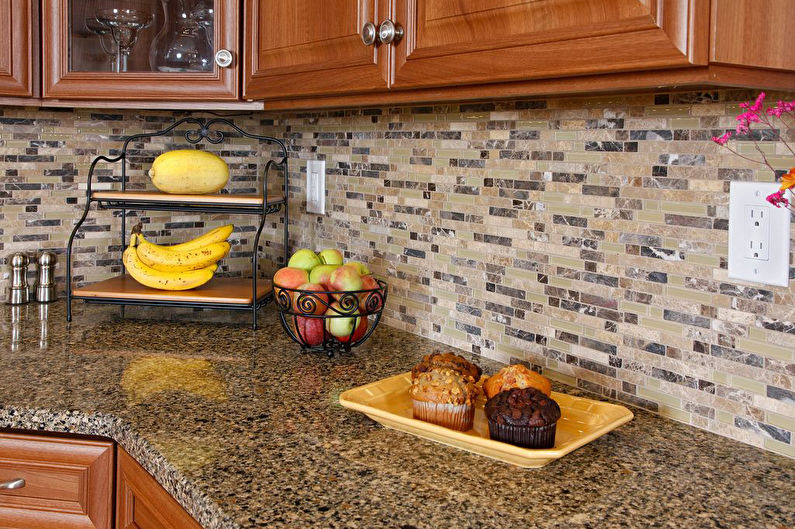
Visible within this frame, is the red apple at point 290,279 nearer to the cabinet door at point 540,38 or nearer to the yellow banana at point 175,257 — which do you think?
the yellow banana at point 175,257

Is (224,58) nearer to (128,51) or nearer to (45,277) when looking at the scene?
(128,51)

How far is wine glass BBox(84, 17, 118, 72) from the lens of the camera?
1.81m

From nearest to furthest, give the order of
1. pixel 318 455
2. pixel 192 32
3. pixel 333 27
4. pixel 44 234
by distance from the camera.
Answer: pixel 318 455
pixel 333 27
pixel 192 32
pixel 44 234

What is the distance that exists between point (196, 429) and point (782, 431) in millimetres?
856

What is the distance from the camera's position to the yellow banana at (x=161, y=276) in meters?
1.91

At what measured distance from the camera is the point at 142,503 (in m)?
1.23

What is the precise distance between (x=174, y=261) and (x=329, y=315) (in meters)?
0.57

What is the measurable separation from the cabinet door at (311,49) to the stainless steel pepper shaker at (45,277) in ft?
2.49

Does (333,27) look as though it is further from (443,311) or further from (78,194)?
(78,194)

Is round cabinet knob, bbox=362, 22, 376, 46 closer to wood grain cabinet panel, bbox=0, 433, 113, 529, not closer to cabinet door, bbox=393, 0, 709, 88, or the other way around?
cabinet door, bbox=393, 0, 709, 88

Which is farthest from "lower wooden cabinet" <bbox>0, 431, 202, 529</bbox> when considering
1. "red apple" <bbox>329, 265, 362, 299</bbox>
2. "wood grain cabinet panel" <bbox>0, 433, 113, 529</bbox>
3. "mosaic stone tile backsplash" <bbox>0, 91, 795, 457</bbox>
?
"mosaic stone tile backsplash" <bbox>0, 91, 795, 457</bbox>

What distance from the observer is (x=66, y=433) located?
134 cm

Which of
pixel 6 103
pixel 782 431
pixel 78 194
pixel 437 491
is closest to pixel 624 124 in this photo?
pixel 782 431

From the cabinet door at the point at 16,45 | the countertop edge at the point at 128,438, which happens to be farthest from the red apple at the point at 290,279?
the cabinet door at the point at 16,45
